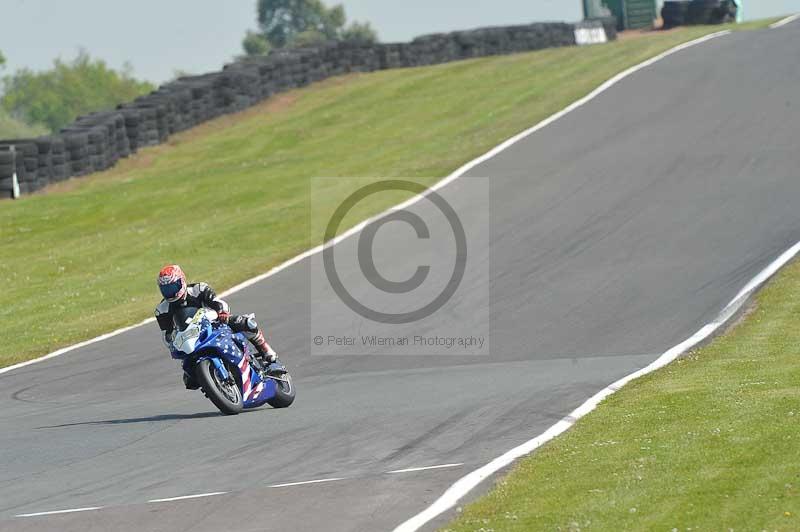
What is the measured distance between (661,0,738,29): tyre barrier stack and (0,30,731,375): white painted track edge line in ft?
29.1

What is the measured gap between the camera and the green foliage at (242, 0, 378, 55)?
449ft

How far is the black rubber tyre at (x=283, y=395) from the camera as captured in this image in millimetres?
12867

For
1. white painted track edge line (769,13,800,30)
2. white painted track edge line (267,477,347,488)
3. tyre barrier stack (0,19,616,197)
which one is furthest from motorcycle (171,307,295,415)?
white painted track edge line (769,13,800,30)

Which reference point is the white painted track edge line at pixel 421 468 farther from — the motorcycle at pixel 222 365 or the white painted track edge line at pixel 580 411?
the motorcycle at pixel 222 365

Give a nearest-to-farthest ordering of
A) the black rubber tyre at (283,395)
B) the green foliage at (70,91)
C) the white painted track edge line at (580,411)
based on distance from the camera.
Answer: the white painted track edge line at (580,411)
the black rubber tyre at (283,395)
the green foliage at (70,91)

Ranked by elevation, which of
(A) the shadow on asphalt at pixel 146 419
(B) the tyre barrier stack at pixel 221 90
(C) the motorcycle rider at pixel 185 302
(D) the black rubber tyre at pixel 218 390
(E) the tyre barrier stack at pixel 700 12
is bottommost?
(A) the shadow on asphalt at pixel 146 419

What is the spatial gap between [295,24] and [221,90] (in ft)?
342

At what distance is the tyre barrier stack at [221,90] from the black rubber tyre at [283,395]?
20.2 meters

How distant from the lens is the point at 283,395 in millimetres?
12922

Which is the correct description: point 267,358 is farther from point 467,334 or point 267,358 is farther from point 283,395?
point 467,334

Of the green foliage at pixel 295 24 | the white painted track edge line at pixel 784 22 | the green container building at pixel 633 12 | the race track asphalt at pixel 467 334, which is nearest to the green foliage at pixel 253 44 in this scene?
the green foliage at pixel 295 24

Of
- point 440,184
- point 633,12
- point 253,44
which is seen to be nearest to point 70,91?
point 253,44

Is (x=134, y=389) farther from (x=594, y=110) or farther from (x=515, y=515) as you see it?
(x=594, y=110)

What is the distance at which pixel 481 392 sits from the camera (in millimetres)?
12672
